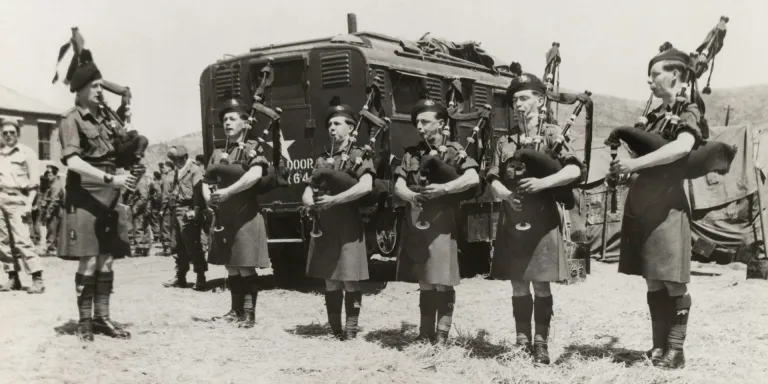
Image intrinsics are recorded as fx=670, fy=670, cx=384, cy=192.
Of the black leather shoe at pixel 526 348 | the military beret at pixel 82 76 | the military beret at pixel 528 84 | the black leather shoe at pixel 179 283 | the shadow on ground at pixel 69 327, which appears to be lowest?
the shadow on ground at pixel 69 327

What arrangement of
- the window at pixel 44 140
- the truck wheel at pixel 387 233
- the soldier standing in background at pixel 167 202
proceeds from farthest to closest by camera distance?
the window at pixel 44 140, the soldier standing in background at pixel 167 202, the truck wheel at pixel 387 233

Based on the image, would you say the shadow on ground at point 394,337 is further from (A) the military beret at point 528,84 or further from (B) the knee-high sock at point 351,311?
(A) the military beret at point 528,84

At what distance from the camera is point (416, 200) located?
4719mm

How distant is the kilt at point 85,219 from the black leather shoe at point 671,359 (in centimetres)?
399

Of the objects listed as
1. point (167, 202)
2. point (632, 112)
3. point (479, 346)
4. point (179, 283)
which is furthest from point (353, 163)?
point (632, 112)

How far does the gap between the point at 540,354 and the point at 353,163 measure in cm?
199

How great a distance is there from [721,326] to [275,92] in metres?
5.64

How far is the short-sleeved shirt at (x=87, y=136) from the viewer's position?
192 inches

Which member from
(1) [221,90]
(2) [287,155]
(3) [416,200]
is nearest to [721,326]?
(3) [416,200]

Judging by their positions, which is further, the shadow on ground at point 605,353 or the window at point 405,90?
the window at point 405,90

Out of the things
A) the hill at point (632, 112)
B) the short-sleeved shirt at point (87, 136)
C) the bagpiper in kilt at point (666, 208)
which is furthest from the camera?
the hill at point (632, 112)

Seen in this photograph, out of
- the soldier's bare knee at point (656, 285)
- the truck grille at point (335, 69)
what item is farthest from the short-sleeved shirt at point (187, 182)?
the soldier's bare knee at point (656, 285)

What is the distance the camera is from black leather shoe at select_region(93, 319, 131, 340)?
16.9ft

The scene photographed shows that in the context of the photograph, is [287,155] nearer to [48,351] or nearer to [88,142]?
[88,142]
